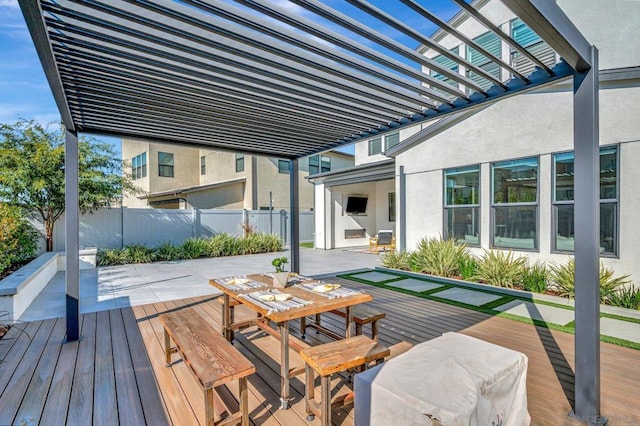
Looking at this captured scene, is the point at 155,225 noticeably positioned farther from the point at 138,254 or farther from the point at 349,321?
the point at 349,321

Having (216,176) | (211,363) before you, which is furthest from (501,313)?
(216,176)

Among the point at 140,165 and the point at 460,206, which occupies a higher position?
the point at 140,165

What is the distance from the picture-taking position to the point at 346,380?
3.10 metres

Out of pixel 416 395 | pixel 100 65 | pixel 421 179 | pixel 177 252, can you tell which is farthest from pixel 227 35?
pixel 177 252

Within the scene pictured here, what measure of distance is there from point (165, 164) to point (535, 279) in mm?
19462

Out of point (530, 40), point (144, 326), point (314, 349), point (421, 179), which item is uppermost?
point (530, 40)

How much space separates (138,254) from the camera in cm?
1087

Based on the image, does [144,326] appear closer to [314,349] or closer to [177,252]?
[314,349]

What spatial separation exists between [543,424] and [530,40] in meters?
7.99

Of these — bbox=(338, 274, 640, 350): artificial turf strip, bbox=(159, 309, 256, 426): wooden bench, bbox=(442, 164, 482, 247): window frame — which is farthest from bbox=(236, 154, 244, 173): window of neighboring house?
bbox=(159, 309, 256, 426): wooden bench

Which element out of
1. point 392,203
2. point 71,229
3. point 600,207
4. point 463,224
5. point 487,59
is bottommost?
point 463,224

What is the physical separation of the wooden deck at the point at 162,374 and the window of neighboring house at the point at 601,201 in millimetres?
2693

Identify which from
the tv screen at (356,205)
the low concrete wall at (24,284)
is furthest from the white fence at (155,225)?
the tv screen at (356,205)

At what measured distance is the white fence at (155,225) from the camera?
423 inches
